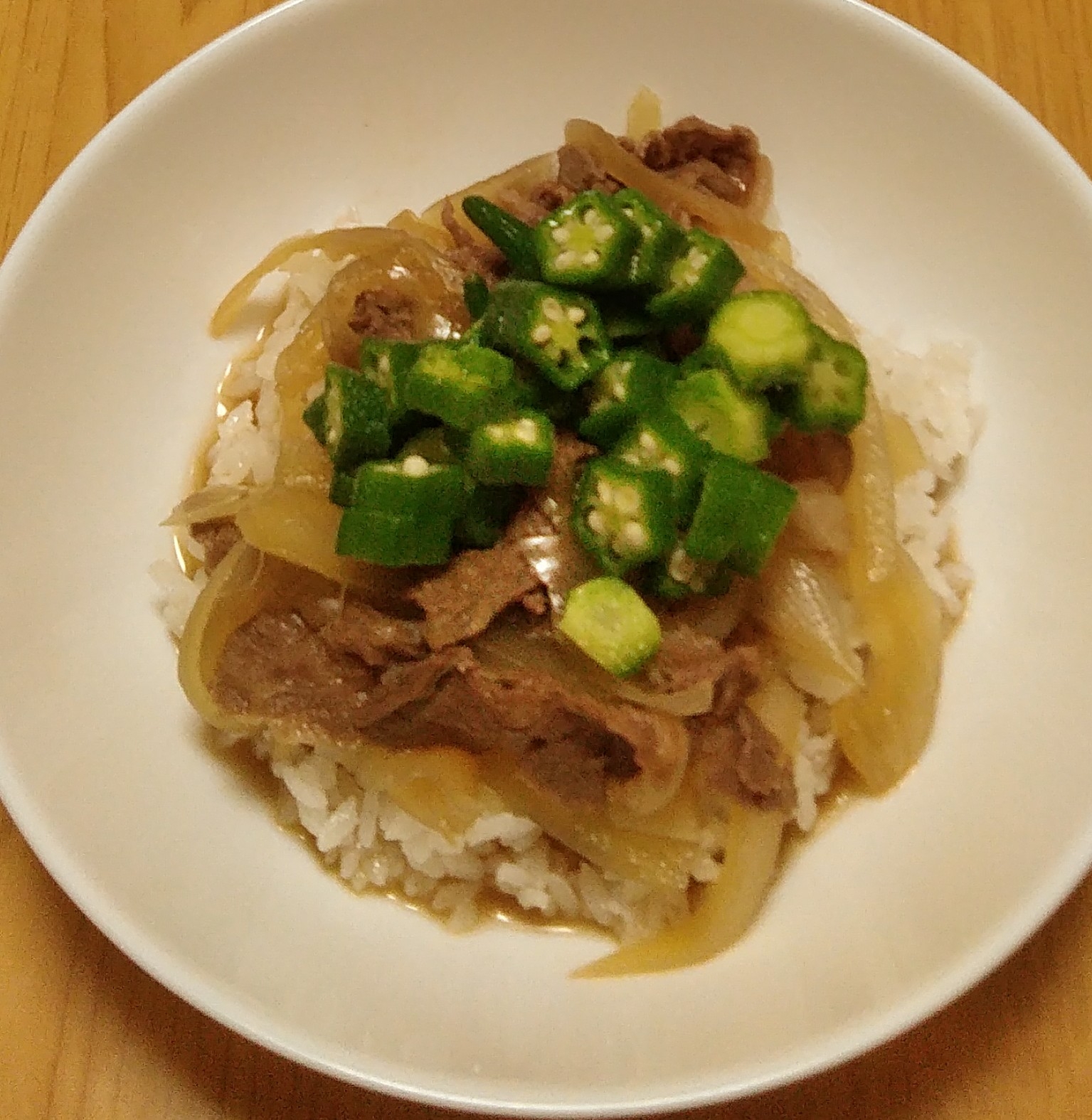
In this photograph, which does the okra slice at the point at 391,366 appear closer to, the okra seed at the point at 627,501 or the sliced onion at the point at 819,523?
the okra seed at the point at 627,501

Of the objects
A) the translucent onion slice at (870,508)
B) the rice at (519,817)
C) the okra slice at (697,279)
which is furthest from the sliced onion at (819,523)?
the okra slice at (697,279)

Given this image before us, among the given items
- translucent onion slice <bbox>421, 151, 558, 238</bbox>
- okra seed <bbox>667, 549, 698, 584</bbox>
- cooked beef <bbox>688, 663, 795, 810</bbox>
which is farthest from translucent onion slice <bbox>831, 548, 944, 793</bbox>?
translucent onion slice <bbox>421, 151, 558, 238</bbox>

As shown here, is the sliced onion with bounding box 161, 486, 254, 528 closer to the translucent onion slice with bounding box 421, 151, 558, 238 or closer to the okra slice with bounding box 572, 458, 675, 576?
the okra slice with bounding box 572, 458, 675, 576

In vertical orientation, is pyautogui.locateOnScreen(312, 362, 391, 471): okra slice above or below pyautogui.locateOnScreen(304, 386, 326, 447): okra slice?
above

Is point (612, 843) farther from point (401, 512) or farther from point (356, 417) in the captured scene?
point (356, 417)

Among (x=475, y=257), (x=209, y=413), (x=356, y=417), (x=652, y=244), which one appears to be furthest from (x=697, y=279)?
(x=209, y=413)
